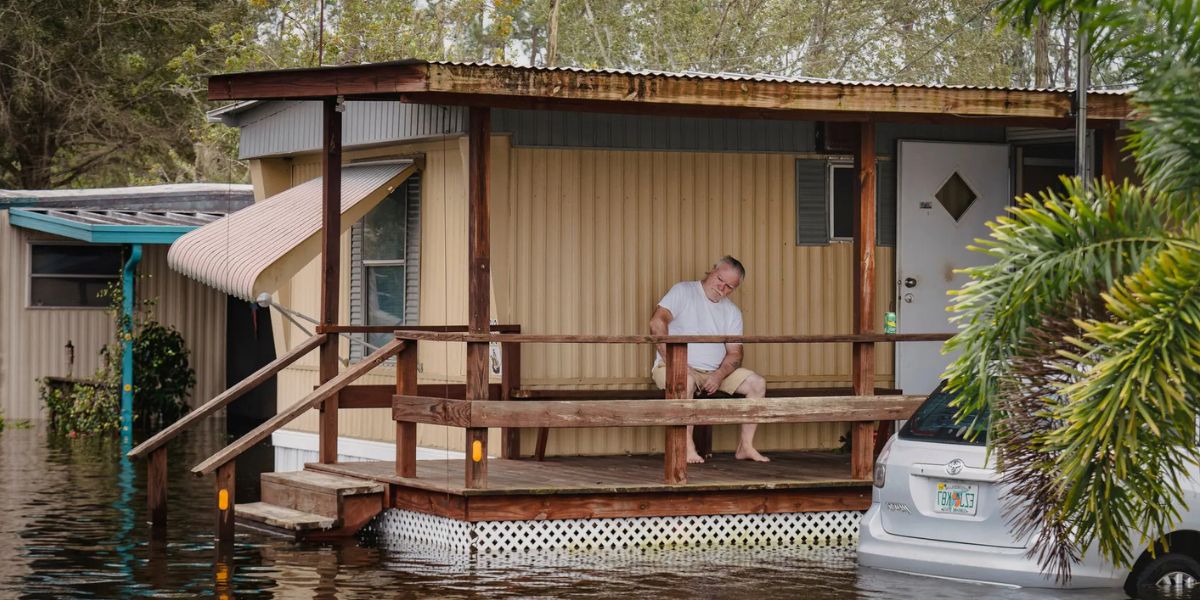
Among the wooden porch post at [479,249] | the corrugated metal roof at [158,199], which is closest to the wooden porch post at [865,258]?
the wooden porch post at [479,249]

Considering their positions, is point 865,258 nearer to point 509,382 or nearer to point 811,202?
point 811,202

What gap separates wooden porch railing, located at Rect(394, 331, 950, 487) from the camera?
10.4 metres

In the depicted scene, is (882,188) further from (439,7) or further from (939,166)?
(439,7)

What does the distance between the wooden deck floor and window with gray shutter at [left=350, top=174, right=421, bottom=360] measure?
186cm

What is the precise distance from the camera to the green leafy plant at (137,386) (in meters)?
19.7

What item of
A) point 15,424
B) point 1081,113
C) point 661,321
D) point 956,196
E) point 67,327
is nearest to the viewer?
point 1081,113

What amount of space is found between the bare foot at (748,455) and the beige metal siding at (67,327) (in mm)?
11068

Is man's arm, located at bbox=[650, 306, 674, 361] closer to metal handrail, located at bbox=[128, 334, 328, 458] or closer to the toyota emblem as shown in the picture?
metal handrail, located at bbox=[128, 334, 328, 458]

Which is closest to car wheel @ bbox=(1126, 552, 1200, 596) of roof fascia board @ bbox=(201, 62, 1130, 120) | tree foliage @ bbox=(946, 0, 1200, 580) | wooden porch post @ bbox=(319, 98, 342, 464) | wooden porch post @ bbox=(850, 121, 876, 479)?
wooden porch post @ bbox=(850, 121, 876, 479)

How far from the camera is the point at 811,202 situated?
13289 mm

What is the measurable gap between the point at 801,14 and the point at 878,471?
23.2m

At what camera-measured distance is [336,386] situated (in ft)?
37.1

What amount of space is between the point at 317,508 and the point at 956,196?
577 cm

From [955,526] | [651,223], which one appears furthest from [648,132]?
[955,526]
